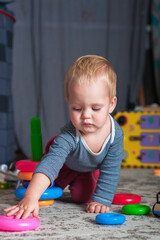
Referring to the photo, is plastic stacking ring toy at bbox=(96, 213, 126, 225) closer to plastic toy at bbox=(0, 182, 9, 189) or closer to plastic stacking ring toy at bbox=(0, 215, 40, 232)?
plastic stacking ring toy at bbox=(0, 215, 40, 232)

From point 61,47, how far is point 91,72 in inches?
78.2

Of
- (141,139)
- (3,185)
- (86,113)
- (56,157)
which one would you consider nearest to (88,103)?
(86,113)

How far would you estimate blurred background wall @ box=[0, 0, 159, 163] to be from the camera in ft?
9.29

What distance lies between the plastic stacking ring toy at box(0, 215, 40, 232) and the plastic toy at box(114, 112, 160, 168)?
1.42 metres

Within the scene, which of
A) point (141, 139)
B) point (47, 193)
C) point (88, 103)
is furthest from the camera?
point (141, 139)

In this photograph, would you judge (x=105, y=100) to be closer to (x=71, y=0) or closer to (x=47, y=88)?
(x=47, y=88)

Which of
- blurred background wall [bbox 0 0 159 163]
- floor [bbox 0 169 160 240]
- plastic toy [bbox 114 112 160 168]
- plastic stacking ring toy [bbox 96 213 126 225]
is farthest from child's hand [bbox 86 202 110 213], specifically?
blurred background wall [bbox 0 0 159 163]

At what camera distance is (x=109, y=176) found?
1086 millimetres

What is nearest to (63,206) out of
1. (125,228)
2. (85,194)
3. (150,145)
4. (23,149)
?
(85,194)

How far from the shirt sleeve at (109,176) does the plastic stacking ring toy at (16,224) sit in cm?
29

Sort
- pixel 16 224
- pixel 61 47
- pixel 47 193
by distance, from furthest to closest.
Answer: pixel 61 47 → pixel 47 193 → pixel 16 224

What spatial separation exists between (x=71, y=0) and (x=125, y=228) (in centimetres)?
235

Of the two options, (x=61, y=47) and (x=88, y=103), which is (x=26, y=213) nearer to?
(x=88, y=103)

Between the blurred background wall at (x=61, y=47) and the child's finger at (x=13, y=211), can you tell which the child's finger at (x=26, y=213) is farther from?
the blurred background wall at (x=61, y=47)
